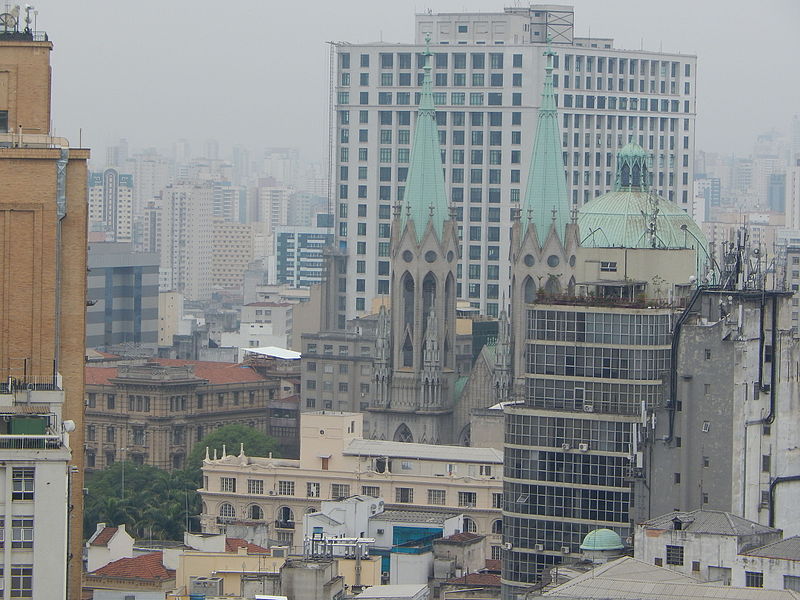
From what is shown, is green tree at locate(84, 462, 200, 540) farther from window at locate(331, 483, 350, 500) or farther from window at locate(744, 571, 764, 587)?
window at locate(744, 571, 764, 587)

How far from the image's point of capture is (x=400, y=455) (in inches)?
6969

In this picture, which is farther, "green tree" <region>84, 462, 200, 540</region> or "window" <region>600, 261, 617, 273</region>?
"green tree" <region>84, 462, 200, 540</region>

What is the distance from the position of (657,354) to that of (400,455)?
55451 mm

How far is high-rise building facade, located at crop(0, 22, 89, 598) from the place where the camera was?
95.6 meters

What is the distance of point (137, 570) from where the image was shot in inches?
5084

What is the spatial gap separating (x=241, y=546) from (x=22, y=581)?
5926 centimetres

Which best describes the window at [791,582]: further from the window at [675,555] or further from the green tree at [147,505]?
the green tree at [147,505]

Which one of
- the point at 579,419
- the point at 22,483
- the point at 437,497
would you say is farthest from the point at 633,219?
the point at 22,483

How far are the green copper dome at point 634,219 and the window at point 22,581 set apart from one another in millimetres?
63731

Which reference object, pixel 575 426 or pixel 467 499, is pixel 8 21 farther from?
pixel 467 499

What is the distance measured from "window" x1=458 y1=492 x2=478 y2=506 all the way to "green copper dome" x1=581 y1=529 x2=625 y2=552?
5717 centimetres

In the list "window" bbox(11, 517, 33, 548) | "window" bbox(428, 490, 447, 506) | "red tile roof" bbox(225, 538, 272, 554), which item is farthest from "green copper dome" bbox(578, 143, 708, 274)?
"window" bbox(11, 517, 33, 548)

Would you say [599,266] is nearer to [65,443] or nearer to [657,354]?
[657,354]

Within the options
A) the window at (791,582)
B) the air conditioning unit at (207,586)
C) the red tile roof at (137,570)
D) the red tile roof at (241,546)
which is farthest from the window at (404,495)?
the window at (791,582)
